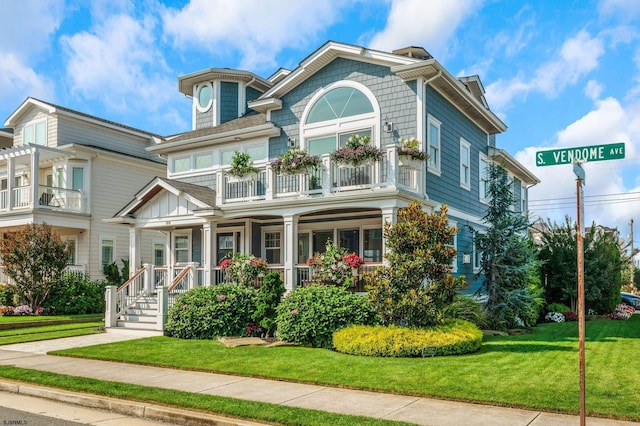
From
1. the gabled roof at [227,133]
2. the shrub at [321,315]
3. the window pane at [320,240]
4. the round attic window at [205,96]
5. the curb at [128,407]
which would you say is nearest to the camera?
the curb at [128,407]

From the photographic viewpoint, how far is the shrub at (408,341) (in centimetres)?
1183

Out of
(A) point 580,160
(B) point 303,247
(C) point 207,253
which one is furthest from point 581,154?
(B) point 303,247

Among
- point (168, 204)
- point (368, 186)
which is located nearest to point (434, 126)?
point (368, 186)

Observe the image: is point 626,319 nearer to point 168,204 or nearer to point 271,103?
point 271,103

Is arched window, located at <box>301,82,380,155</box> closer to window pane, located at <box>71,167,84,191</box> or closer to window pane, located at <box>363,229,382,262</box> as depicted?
window pane, located at <box>363,229,382,262</box>

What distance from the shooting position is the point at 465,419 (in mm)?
7289

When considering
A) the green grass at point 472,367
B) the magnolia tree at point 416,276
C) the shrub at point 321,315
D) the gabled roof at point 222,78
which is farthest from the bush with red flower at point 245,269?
the gabled roof at point 222,78

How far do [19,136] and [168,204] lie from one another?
16078 millimetres

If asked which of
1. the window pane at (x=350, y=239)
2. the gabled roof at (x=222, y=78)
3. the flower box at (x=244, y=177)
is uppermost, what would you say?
the gabled roof at (x=222, y=78)

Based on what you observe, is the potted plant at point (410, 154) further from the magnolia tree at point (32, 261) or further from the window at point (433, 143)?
the magnolia tree at point (32, 261)

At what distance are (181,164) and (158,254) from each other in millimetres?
9119

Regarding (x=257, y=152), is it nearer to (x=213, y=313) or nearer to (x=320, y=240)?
(x=320, y=240)

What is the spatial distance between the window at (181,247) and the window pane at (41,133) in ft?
37.4

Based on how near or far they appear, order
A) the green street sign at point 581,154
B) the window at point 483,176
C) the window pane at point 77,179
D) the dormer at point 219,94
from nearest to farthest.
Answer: the green street sign at point 581,154 < the window at point 483,176 < the dormer at point 219,94 < the window pane at point 77,179
